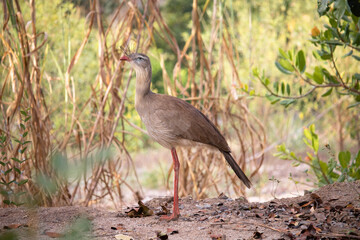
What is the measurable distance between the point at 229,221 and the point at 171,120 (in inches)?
31.9

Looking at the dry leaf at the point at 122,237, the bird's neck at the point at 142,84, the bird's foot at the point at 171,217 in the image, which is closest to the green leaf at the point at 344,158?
the bird's foot at the point at 171,217

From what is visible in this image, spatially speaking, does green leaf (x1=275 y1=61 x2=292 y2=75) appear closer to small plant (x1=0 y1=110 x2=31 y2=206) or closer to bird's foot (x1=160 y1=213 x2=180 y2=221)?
bird's foot (x1=160 y1=213 x2=180 y2=221)

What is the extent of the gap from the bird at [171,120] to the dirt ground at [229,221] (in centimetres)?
27

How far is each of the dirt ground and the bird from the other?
27 cm

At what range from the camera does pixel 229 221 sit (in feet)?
8.71

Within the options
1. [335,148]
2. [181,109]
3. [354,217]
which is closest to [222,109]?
[181,109]

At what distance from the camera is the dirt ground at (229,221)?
92.6 inches

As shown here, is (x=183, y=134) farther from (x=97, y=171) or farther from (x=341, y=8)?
(x=341, y=8)

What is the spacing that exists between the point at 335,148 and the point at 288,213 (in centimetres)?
472

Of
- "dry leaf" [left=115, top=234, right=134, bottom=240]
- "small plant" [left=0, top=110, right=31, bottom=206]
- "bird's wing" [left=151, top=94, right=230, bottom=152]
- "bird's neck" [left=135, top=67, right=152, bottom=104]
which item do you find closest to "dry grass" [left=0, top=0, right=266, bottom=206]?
"small plant" [left=0, top=110, right=31, bottom=206]

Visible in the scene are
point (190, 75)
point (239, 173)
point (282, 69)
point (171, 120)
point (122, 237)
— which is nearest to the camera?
point (122, 237)

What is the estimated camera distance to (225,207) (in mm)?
3023

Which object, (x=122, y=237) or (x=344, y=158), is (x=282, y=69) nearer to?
(x=344, y=158)

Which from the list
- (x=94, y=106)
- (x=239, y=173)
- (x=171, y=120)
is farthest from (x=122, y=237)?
(x=94, y=106)
